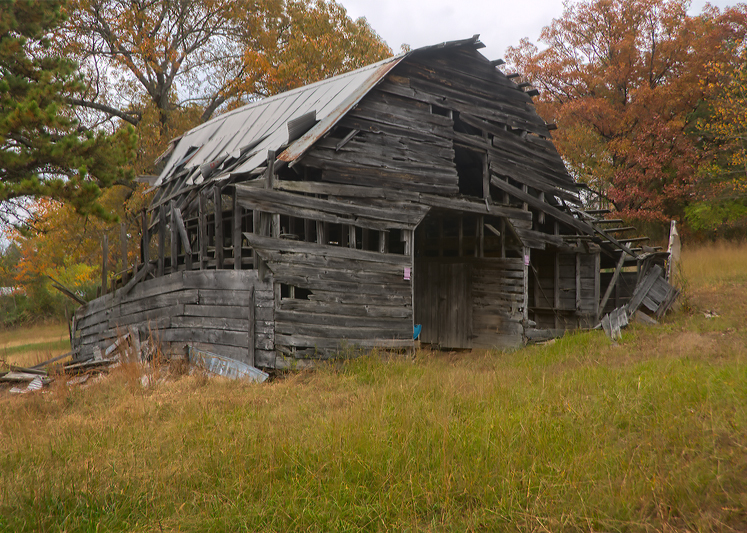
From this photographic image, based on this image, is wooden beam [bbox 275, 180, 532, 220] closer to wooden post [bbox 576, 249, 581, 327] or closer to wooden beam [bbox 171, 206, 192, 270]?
wooden post [bbox 576, 249, 581, 327]

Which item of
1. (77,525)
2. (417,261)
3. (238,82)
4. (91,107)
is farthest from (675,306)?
(91,107)

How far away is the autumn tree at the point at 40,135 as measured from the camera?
1112 centimetres

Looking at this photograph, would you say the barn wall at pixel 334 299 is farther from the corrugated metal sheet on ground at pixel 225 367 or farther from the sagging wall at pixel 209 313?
the corrugated metal sheet on ground at pixel 225 367

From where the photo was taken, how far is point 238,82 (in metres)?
23.8

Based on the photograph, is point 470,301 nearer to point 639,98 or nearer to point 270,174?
point 270,174

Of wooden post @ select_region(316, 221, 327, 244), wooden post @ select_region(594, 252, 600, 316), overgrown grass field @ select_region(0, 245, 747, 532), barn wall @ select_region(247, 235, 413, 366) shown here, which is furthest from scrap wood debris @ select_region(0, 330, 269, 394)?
wooden post @ select_region(594, 252, 600, 316)

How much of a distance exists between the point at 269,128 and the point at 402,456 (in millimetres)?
9635

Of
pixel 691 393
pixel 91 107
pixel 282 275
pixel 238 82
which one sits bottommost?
pixel 691 393

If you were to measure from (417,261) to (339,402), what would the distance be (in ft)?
28.4

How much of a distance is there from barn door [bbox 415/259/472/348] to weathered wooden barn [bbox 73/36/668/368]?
39mm

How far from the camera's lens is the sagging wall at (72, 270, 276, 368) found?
946 cm

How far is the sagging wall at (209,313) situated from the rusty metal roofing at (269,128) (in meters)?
2.07

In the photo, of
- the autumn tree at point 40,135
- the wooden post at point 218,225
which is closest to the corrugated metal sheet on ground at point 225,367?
the wooden post at point 218,225

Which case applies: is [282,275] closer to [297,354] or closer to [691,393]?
[297,354]
